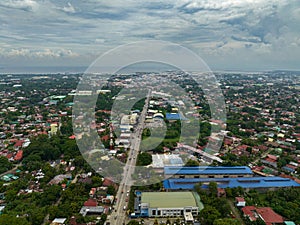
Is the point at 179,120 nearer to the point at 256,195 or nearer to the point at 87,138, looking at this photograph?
the point at 87,138

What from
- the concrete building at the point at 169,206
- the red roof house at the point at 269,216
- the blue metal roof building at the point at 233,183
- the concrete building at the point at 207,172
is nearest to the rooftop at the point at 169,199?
the concrete building at the point at 169,206

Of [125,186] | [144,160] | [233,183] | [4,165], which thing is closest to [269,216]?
[233,183]

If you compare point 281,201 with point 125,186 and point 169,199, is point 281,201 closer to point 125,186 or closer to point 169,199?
point 169,199

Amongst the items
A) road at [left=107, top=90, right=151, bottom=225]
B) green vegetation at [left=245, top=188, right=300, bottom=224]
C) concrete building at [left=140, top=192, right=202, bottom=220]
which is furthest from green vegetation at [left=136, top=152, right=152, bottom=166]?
green vegetation at [left=245, top=188, right=300, bottom=224]

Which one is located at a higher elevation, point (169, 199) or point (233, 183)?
point (169, 199)

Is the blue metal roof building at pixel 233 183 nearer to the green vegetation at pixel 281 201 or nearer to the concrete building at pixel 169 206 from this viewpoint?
the green vegetation at pixel 281 201

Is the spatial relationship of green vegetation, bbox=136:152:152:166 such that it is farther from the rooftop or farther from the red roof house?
the red roof house
